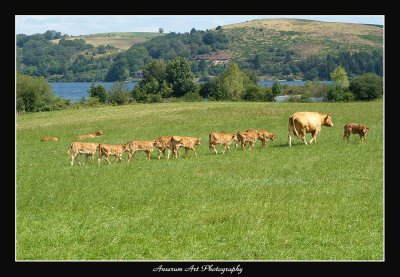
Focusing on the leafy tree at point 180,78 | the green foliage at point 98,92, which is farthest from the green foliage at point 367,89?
the leafy tree at point 180,78

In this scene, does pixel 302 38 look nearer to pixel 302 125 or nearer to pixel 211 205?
pixel 302 125

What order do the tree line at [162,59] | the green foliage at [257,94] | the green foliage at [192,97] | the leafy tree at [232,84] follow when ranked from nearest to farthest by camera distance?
the green foliage at [257,94], the green foliage at [192,97], the leafy tree at [232,84], the tree line at [162,59]

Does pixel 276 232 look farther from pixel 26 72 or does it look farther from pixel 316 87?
pixel 26 72

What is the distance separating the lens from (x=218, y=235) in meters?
12.6

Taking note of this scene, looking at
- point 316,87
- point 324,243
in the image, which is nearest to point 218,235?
point 324,243

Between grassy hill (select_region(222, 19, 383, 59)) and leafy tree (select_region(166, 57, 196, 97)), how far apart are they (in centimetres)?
4179

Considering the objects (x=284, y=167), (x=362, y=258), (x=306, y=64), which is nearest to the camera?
(x=362, y=258)

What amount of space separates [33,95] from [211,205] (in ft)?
215

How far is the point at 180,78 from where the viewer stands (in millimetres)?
106875

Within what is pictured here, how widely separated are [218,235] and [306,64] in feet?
398

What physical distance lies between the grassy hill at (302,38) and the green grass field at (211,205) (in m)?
123

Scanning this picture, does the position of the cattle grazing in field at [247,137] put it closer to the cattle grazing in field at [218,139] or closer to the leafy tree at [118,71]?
the cattle grazing in field at [218,139]

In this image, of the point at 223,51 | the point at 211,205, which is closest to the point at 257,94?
the point at 223,51

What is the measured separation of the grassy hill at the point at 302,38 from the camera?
493ft
